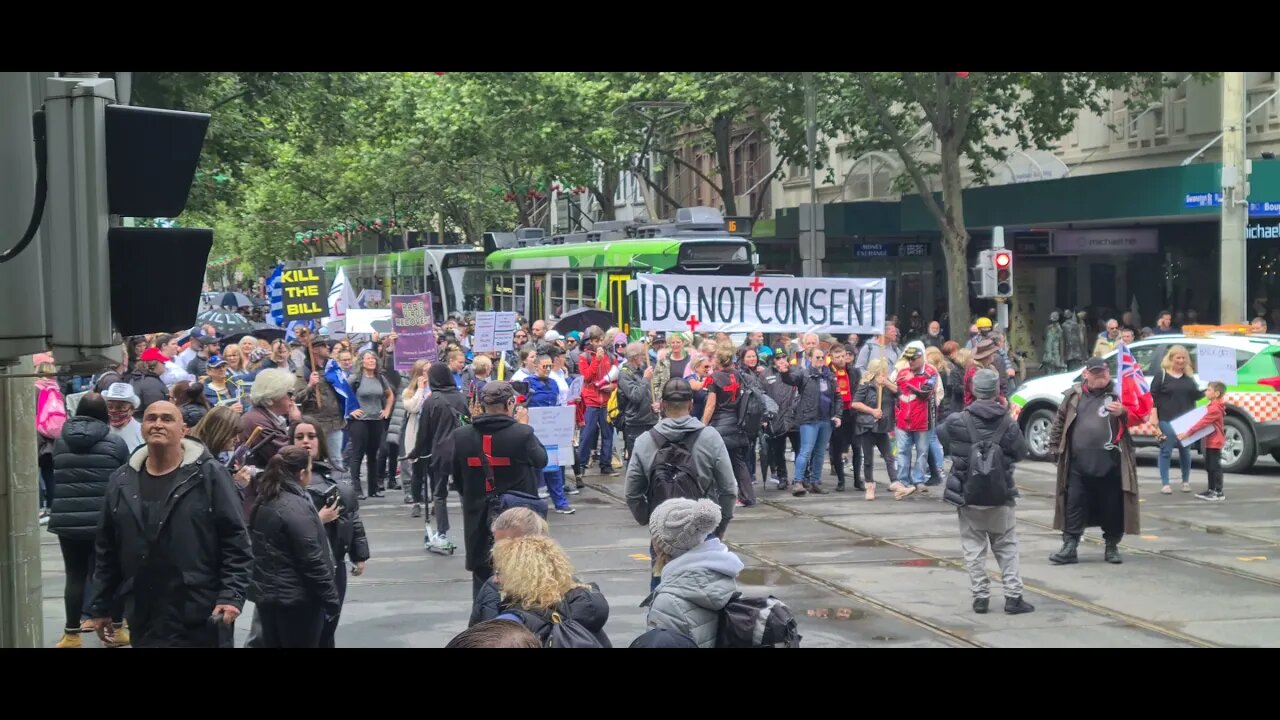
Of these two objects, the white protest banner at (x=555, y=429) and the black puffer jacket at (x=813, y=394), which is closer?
the white protest banner at (x=555, y=429)

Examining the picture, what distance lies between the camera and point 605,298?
2744 centimetres

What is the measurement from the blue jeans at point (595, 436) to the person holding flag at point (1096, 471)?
22.1 feet

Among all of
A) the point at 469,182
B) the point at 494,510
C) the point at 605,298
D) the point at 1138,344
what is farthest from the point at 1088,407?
the point at 469,182

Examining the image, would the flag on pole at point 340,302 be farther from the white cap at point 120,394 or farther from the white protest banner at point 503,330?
the white cap at point 120,394

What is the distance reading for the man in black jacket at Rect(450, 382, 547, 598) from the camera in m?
9.04

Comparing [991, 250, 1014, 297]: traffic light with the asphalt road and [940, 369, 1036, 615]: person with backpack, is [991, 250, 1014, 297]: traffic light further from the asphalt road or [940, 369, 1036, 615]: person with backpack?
[940, 369, 1036, 615]: person with backpack

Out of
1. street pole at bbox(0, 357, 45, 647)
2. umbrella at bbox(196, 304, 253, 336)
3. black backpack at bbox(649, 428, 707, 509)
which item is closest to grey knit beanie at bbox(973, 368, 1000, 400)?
black backpack at bbox(649, 428, 707, 509)

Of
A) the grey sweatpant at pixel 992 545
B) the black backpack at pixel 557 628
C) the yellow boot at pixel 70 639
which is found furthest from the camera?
the grey sweatpant at pixel 992 545

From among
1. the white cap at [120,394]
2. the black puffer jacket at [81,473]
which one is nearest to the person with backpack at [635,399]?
the white cap at [120,394]

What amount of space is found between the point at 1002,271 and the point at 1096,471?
10.7 meters

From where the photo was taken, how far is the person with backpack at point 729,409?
14781 millimetres

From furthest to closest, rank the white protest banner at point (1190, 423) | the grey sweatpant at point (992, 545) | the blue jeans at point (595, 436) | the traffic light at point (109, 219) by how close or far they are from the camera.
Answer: the blue jeans at point (595, 436), the white protest banner at point (1190, 423), the grey sweatpant at point (992, 545), the traffic light at point (109, 219)

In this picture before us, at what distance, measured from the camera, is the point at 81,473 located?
8602 mm
